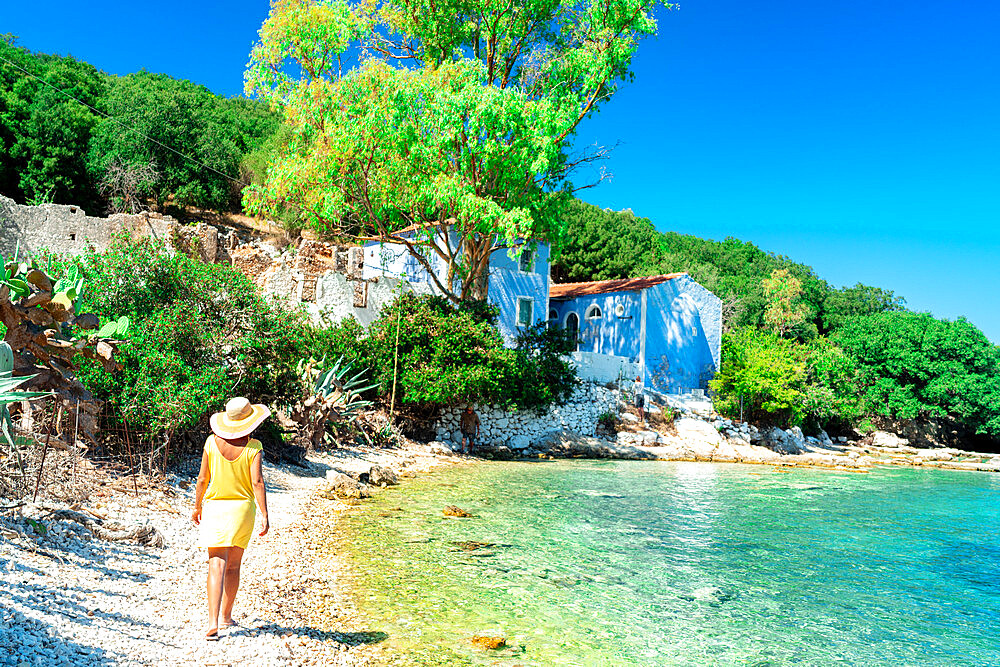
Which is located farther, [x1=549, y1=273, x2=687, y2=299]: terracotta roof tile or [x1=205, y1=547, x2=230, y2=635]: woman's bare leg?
[x1=549, y1=273, x2=687, y2=299]: terracotta roof tile

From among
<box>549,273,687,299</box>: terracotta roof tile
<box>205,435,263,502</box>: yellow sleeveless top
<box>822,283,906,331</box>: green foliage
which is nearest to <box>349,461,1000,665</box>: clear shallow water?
<box>205,435,263,502</box>: yellow sleeveless top

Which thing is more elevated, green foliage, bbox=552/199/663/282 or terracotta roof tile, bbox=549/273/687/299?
green foliage, bbox=552/199/663/282

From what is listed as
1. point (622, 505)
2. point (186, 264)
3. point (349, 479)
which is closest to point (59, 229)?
point (186, 264)

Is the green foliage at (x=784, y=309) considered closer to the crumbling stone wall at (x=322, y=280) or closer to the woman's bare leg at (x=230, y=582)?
the crumbling stone wall at (x=322, y=280)

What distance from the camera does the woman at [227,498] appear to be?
503 centimetres

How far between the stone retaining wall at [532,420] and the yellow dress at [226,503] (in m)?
16.2

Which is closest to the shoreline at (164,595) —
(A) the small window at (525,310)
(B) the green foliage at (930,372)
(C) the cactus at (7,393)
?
(C) the cactus at (7,393)

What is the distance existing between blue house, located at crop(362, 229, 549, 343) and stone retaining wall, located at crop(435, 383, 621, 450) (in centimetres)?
391

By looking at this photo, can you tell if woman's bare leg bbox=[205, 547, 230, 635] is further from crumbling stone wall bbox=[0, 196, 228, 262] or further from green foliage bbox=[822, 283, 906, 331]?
green foliage bbox=[822, 283, 906, 331]

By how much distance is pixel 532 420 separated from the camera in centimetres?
2353

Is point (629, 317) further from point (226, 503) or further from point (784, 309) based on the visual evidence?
point (226, 503)

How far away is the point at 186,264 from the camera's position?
1159cm

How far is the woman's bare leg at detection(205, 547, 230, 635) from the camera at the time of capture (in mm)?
5016

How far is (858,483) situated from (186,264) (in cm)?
1902
